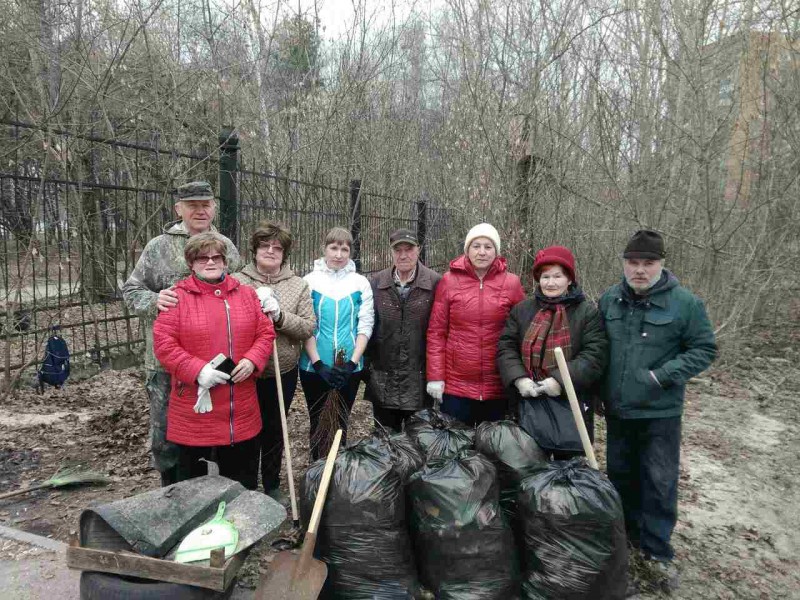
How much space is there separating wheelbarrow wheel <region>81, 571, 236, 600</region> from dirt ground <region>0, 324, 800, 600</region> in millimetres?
773

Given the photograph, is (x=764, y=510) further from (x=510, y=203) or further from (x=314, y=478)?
(x=510, y=203)

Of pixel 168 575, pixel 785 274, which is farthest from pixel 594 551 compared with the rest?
pixel 785 274

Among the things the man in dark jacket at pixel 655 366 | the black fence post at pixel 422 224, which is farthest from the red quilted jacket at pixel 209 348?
the black fence post at pixel 422 224

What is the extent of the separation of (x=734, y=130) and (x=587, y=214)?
1761 millimetres

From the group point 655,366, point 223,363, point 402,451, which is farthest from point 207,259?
point 655,366

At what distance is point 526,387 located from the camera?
305cm

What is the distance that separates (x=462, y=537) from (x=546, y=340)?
1158 mm

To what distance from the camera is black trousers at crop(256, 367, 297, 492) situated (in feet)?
10.9

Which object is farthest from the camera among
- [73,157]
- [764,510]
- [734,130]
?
[734,130]

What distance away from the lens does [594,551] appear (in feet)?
8.02

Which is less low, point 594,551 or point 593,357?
point 593,357

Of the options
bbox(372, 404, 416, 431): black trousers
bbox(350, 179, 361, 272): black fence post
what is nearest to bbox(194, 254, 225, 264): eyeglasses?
bbox(372, 404, 416, 431): black trousers

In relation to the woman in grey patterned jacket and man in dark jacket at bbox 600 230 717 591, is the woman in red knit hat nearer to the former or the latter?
man in dark jacket at bbox 600 230 717 591

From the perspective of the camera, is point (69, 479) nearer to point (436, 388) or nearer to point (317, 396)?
point (317, 396)
